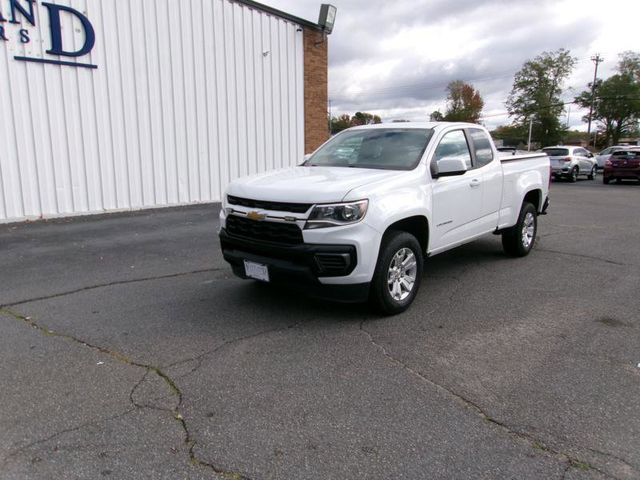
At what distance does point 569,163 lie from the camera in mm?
23766

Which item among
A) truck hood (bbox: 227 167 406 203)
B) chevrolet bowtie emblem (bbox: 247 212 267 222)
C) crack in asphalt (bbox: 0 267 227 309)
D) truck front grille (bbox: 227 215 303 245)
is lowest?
crack in asphalt (bbox: 0 267 227 309)

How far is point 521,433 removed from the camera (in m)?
2.92

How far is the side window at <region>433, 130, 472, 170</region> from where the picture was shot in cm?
550

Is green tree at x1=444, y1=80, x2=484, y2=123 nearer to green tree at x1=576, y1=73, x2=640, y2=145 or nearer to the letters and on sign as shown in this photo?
green tree at x1=576, y1=73, x2=640, y2=145

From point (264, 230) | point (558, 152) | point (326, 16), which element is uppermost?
point (326, 16)

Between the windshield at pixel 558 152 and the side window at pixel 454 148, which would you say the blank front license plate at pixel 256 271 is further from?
the windshield at pixel 558 152

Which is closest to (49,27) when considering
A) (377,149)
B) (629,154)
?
(377,149)

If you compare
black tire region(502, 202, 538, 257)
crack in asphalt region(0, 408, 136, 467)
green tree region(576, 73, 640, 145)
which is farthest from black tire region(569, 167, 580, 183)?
green tree region(576, 73, 640, 145)

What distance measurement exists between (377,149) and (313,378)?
2933 mm

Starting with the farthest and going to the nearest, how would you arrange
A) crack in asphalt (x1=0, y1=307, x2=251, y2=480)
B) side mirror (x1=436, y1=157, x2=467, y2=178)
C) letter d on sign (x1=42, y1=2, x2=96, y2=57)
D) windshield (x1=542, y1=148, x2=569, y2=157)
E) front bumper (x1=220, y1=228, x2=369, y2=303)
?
windshield (x1=542, y1=148, x2=569, y2=157), letter d on sign (x1=42, y1=2, x2=96, y2=57), side mirror (x1=436, y1=157, x2=467, y2=178), front bumper (x1=220, y1=228, x2=369, y2=303), crack in asphalt (x1=0, y1=307, x2=251, y2=480)

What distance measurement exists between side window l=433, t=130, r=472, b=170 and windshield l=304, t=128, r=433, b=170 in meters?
0.19

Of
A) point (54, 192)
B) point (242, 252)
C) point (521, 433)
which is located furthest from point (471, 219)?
point (54, 192)

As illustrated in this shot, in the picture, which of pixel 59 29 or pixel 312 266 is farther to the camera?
pixel 59 29

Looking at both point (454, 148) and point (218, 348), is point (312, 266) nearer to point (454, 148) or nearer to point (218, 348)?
point (218, 348)
